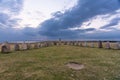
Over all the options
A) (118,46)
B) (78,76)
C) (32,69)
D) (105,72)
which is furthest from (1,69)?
(118,46)

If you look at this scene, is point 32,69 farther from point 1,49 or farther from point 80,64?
point 1,49

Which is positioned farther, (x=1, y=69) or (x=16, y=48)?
(x=16, y=48)

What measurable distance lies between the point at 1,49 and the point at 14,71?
15.3 metres

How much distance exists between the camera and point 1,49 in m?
29.5

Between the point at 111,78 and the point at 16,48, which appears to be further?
the point at 16,48

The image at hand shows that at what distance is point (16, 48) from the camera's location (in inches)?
1287

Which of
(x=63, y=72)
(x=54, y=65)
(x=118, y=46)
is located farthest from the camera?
(x=118, y=46)

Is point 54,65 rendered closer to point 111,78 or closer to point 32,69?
point 32,69

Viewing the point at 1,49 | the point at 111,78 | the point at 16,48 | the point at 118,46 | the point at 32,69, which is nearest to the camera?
the point at 111,78

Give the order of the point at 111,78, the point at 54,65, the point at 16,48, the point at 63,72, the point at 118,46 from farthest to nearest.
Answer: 1. the point at 118,46
2. the point at 16,48
3. the point at 54,65
4. the point at 63,72
5. the point at 111,78

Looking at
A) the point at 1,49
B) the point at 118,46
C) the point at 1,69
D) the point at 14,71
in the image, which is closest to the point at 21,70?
the point at 14,71

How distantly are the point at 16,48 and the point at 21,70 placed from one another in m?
17.7

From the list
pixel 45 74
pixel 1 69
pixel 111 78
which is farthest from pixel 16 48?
pixel 111 78

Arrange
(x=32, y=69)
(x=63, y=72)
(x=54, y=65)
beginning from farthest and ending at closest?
(x=54, y=65) < (x=32, y=69) < (x=63, y=72)
